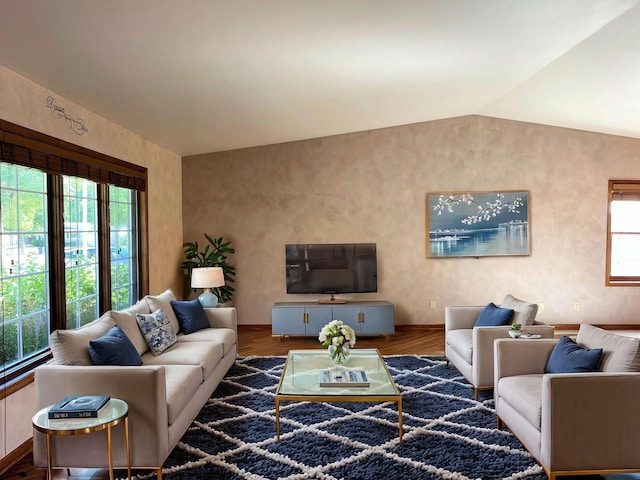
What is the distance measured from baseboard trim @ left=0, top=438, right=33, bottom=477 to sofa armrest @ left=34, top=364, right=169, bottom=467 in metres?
0.36

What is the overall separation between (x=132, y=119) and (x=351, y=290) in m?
3.65

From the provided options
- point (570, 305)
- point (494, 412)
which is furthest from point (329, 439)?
point (570, 305)

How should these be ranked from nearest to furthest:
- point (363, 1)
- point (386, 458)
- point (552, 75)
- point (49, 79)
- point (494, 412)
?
point (363, 1), point (386, 458), point (49, 79), point (494, 412), point (552, 75)

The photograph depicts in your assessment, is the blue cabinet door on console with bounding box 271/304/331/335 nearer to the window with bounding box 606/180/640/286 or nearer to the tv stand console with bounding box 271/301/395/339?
the tv stand console with bounding box 271/301/395/339

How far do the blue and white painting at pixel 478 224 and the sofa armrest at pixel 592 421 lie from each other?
14.6 feet

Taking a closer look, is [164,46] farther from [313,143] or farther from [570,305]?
[570,305]

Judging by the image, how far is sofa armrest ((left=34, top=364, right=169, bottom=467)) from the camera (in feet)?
9.85

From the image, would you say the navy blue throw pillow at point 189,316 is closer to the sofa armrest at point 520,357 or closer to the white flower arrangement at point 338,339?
the white flower arrangement at point 338,339

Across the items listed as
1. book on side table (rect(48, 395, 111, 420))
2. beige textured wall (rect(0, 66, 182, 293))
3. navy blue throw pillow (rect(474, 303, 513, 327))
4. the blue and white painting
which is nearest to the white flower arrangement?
Answer: navy blue throw pillow (rect(474, 303, 513, 327))

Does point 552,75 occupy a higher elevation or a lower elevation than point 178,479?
higher

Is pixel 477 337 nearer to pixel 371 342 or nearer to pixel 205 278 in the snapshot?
pixel 371 342

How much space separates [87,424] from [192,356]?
157 centimetres

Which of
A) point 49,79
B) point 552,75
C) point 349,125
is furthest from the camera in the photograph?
point 349,125

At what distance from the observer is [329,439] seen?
3.58 m
